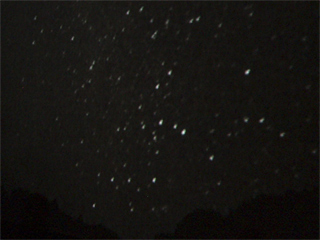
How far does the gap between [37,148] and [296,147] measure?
24 centimetres

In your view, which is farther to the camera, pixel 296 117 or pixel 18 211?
pixel 18 211

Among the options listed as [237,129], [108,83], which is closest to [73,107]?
[108,83]

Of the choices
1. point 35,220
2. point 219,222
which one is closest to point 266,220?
point 219,222

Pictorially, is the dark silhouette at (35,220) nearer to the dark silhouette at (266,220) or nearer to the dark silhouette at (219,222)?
the dark silhouette at (219,222)

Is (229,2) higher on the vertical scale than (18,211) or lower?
higher

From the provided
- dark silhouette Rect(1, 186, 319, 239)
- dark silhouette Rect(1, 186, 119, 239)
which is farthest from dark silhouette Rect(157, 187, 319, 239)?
dark silhouette Rect(1, 186, 119, 239)

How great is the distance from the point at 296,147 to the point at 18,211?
0.28 m

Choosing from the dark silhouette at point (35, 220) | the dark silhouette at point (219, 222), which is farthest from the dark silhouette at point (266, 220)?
the dark silhouette at point (35, 220)

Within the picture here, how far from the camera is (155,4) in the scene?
0.28 meters

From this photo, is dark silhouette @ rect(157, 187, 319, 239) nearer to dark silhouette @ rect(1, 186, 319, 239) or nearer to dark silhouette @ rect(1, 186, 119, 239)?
dark silhouette @ rect(1, 186, 319, 239)

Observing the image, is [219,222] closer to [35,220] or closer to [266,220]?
[266,220]

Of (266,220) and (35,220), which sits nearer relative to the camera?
(266,220)

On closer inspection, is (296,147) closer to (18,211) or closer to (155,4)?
(155,4)

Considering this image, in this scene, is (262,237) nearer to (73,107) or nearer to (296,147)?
(296,147)
